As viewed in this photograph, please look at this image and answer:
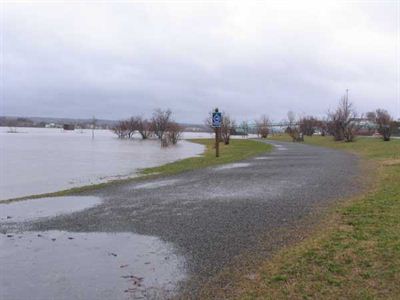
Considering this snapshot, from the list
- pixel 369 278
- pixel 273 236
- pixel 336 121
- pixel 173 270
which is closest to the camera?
pixel 369 278

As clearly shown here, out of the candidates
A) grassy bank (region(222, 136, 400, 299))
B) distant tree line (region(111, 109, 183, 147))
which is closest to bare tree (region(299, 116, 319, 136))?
distant tree line (region(111, 109, 183, 147))

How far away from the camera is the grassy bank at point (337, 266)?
4801 millimetres

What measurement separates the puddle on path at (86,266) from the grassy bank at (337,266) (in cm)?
104

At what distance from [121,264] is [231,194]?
236 inches

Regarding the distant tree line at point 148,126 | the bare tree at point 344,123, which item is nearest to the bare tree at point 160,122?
the distant tree line at point 148,126

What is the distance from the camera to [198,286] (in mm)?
5176

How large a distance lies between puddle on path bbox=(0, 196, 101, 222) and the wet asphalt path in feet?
1.57

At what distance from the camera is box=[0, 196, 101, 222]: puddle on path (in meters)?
9.55

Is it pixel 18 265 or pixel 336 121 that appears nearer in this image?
pixel 18 265

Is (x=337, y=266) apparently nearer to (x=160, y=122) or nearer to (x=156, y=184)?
(x=156, y=184)

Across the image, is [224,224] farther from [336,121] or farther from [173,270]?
[336,121]

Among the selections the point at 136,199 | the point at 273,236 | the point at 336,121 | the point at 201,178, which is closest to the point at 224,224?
the point at 273,236

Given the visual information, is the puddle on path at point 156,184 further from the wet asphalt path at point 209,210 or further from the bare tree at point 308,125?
the bare tree at point 308,125

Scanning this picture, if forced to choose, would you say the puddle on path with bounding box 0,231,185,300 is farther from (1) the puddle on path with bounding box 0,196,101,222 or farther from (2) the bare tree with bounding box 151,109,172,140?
(2) the bare tree with bounding box 151,109,172,140
